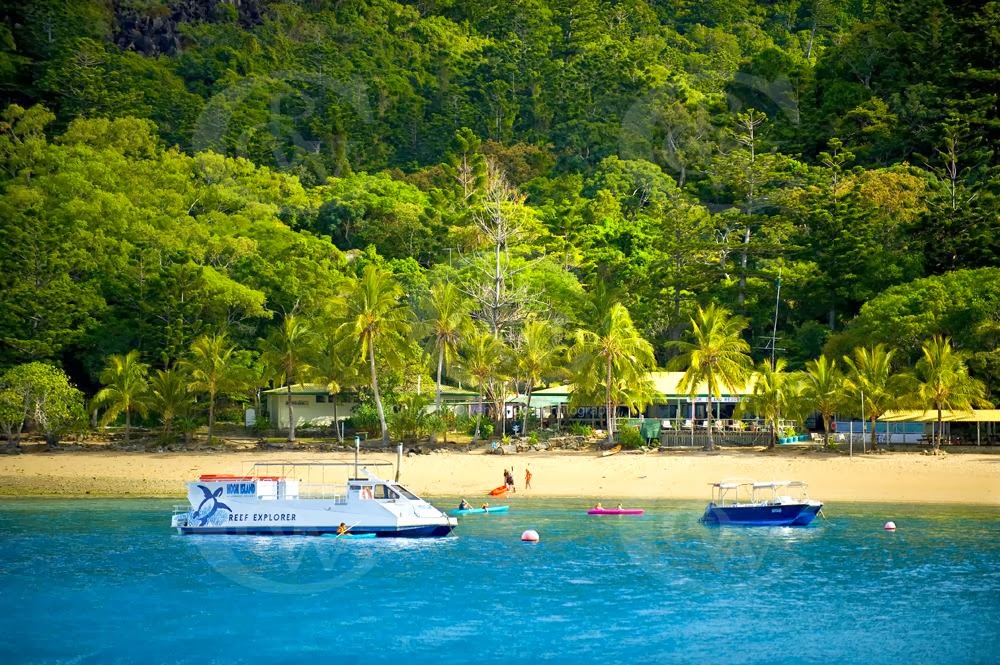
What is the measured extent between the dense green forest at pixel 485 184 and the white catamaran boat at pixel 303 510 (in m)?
17.1

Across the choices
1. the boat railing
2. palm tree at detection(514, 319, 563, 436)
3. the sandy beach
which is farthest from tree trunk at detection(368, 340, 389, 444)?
the boat railing

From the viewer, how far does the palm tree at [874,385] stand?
51281 mm

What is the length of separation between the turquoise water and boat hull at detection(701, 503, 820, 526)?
1.29 feet

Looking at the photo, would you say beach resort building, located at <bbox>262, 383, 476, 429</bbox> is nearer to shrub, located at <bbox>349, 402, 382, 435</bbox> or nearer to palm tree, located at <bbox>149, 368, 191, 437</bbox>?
shrub, located at <bbox>349, 402, 382, 435</bbox>

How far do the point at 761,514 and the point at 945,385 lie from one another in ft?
44.4

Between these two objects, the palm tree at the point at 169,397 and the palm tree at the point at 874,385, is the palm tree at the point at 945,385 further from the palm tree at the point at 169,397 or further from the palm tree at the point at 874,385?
the palm tree at the point at 169,397

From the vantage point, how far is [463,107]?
13038cm

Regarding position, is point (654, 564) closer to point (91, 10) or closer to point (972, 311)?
point (972, 311)

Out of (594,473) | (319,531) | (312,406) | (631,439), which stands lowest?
(319,531)

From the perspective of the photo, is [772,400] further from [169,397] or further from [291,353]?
[169,397]

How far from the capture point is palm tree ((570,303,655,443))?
55219mm

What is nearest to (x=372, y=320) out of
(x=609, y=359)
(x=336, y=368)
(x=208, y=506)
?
(x=336, y=368)

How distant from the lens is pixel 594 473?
50.6 meters

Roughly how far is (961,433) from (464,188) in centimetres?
5518
